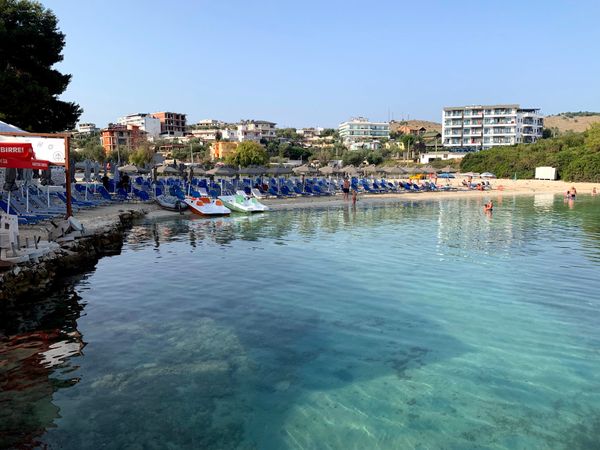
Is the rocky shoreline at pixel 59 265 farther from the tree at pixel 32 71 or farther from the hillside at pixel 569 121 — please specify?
the hillside at pixel 569 121

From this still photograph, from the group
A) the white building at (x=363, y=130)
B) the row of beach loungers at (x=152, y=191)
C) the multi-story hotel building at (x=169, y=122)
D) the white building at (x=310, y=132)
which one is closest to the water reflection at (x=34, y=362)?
the row of beach loungers at (x=152, y=191)

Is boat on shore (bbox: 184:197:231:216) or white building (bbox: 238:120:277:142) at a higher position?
white building (bbox: 238:120:277:142)

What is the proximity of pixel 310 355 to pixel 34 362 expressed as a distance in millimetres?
3115

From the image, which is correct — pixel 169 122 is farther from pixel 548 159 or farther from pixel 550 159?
pixel 550 159

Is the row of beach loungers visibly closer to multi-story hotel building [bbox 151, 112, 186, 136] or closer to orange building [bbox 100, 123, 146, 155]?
orange building [bbox 100, 123, 146, 155]

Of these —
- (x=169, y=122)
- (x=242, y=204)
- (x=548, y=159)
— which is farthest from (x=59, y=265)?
(x=169, y=122)

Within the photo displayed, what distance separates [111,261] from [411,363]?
26.0 ft

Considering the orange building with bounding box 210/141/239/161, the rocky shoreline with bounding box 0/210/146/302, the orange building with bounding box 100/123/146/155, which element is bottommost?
the rocky shoreline with bounding box 0/210/146/302

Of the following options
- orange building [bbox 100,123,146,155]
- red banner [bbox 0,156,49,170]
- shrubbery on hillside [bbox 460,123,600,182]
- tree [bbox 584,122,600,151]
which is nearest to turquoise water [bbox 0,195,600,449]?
red banner [bbox 0,156,49,170]

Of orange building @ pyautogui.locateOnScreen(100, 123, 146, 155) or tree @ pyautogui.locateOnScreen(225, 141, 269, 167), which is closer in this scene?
tree @ pyautogui.locateOnScreen(225, 141, 269, 167)

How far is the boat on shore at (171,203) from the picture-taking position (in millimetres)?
21516

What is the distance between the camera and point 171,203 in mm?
22031

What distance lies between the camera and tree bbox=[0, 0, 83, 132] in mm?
17922

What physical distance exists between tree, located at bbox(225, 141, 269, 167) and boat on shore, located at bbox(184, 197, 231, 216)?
4519 cm
